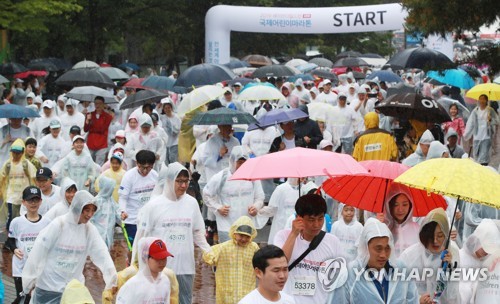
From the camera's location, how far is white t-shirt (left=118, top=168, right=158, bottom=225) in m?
13.6

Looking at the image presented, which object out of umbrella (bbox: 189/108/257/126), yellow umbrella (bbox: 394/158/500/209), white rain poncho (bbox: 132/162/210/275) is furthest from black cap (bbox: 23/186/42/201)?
yellow umbrella (bbox: 394/158/500/209)

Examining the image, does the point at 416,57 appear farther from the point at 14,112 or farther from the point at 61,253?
the point at 61,253

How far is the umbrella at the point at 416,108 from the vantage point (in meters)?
16.5

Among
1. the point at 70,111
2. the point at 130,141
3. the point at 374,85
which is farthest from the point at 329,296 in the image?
the point at 374,85

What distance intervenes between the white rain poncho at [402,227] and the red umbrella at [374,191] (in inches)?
10.4

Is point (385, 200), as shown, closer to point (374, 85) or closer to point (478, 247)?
point (478, 247)

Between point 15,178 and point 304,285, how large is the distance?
27.2ft

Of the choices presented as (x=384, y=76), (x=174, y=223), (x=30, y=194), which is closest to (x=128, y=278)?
(x=174, y=223)

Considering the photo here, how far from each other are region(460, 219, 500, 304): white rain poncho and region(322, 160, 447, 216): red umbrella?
94cm

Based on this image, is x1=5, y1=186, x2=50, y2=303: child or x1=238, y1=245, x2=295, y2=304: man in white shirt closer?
x1=238, y1=245, x2=295, y2=304: man in white shirt

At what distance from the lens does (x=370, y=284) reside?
7.78m

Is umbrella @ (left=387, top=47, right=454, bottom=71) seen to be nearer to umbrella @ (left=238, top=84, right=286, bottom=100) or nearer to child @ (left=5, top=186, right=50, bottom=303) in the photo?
umbrella @ (left=238, top=84, right=286, bottom=100)

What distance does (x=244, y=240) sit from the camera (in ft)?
34.3

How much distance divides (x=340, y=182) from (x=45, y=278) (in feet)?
8.64
